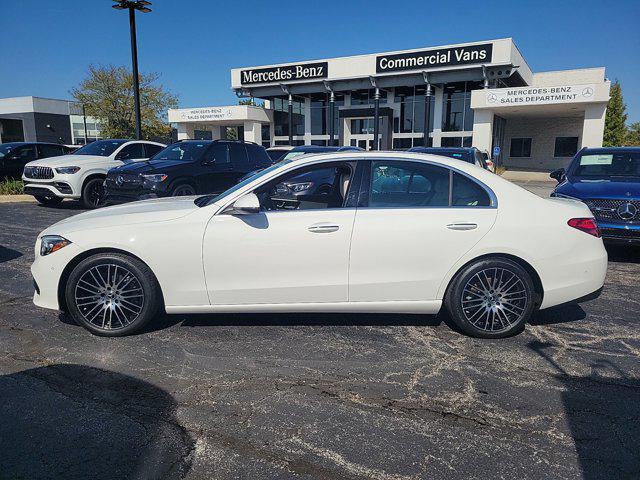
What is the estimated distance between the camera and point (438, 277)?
13.3 feet

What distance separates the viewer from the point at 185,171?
31.7ft

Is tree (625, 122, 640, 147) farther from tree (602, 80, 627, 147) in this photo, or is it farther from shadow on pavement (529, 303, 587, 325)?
shadow on pavement (529, 303, 587, 325)

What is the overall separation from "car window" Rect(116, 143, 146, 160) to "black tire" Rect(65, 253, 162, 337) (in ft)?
32.0

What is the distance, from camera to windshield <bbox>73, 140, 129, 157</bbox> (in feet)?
42.1

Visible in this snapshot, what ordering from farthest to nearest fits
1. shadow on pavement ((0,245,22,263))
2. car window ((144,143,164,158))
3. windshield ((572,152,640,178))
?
1. car window ((144,143,164,158))
2. windshield ((572,152,640,178))
3. shadow on pavement ((0,245,22,263))

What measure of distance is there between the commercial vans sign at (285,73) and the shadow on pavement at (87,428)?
121ft

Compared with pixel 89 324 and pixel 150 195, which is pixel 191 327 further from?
pixel 150 195

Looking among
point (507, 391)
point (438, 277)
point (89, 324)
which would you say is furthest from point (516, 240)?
point (89, 324)

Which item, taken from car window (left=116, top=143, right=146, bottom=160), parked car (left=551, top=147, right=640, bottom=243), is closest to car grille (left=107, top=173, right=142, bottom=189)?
car window (left=116, top=143, right=146, bottom=160)

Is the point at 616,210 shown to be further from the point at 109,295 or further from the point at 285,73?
the point at 285,73

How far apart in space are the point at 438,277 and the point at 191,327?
7.48ft

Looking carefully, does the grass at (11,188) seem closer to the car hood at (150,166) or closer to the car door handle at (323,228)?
the car hood at (150,166)

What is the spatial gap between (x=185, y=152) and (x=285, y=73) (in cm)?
3108

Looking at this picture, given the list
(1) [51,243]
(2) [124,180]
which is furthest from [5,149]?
(1) [51,243]
